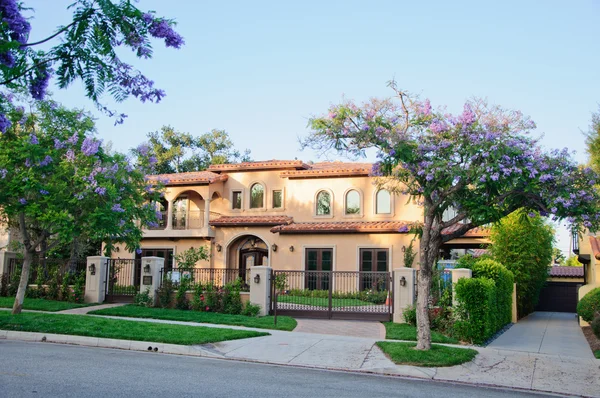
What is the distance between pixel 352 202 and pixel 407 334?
15619 mm

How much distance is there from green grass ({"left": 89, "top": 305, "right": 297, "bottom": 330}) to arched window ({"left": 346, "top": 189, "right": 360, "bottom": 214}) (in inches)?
490

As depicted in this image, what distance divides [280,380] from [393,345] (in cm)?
453

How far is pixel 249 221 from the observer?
3095 centimetres

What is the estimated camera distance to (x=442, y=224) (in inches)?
506

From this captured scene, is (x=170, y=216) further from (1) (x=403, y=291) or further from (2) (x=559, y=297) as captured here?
(2) (x=559, y=297)

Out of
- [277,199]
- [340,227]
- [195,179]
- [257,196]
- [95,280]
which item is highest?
[195,179]

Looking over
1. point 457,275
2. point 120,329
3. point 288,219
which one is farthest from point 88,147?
point 288,219

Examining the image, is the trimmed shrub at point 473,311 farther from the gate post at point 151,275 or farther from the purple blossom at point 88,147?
the gate post at point 151,275

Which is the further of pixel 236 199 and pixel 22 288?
pixel 236 199

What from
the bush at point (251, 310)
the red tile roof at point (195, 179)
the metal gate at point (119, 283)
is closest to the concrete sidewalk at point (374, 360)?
the bush at point (251, 310)

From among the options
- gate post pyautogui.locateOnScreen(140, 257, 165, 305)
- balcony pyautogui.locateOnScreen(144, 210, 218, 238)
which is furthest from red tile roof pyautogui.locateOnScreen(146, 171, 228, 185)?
gate post pyautogui.locateOnScreen(140, 257, 165, 305)

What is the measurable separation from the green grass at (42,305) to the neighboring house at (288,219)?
922cm

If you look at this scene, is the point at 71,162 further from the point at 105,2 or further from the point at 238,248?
the point at 238,248

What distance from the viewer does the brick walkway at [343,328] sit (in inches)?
634
